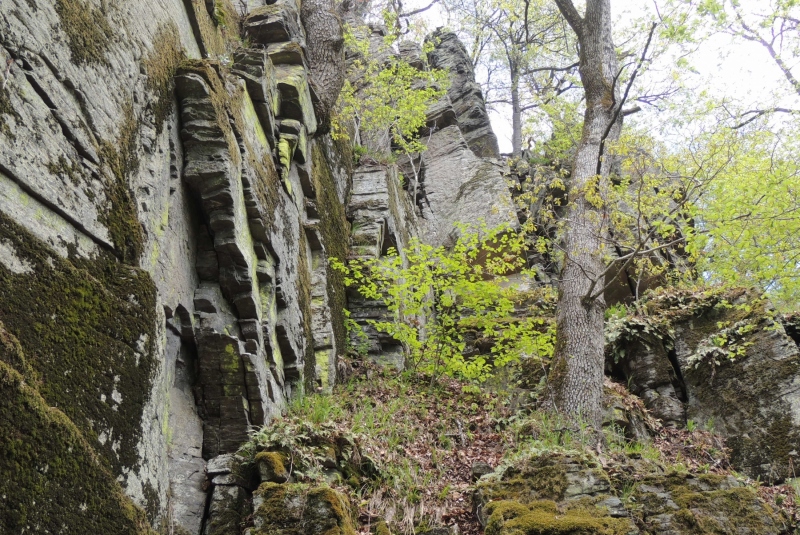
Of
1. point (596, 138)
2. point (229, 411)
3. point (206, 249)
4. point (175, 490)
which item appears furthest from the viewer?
point (596, 138)

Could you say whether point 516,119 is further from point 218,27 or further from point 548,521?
point 548,521

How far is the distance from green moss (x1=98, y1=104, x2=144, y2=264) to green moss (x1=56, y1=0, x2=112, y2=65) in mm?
514

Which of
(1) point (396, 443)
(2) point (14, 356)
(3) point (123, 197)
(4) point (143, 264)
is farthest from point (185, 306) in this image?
(1) point (396, 443)

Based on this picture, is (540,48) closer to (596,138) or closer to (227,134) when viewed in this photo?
(596,138)

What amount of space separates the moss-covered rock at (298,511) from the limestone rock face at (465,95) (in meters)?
17.6

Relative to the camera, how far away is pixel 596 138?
10211 millimetres

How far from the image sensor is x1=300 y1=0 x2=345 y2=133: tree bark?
1084cm

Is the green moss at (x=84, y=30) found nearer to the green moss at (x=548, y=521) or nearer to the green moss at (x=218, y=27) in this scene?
the green moss at (x=218, y=27)

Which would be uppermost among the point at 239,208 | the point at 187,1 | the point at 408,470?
the point at 187,1

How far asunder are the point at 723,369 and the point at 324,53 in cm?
969

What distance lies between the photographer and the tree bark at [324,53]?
427 inches

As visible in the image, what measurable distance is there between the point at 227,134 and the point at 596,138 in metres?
6.82

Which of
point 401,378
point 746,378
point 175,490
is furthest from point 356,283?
point 746,378

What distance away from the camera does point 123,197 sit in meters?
4.51
